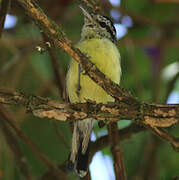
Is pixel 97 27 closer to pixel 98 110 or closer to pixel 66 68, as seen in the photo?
pixel 66 68

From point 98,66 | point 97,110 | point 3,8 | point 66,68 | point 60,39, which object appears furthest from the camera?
point 66,68

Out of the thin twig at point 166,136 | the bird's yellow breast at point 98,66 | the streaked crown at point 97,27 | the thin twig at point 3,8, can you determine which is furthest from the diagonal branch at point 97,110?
the streaked crown at point 97,27

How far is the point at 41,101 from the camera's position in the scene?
2.15 m

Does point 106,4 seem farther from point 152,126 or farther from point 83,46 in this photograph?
point 152,126

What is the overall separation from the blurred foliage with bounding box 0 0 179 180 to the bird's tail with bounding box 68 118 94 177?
413 millimetres

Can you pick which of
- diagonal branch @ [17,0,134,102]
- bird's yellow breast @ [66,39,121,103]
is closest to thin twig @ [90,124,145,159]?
bird's yellow breast @ [66,39,121,103]

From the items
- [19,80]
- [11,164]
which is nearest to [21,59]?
[19,80]

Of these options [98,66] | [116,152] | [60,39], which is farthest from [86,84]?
[60,39]

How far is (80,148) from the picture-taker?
3.22m

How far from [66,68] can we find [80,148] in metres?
1.62

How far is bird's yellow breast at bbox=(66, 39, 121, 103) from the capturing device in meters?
3.08

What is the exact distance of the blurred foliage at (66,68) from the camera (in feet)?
12.6

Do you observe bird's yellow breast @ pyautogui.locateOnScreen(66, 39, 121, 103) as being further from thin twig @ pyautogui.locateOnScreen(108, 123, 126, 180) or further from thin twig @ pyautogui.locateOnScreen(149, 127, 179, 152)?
thin twig @ pyautogui.locateOnScreen(149, 127, 179, 152)

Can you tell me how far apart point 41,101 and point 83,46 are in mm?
1177
